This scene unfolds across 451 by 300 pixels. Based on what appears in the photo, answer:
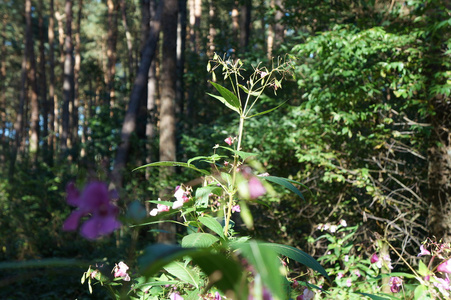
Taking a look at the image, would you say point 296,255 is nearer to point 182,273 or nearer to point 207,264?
point 182,273

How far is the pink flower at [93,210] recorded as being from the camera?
54 cm

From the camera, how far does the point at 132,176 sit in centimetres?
873

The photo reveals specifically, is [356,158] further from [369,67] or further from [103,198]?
[103,198]

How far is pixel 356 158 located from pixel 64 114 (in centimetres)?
1342

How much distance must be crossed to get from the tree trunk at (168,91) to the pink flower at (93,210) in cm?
655

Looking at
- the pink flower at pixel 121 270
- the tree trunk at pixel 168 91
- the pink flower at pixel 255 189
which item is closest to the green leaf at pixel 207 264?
the pink flower at pixel 255 189

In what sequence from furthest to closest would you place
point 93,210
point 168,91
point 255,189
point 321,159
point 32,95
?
point 32,95 < point 168,91 < point 321,159 < point 255,189 < point 93,210

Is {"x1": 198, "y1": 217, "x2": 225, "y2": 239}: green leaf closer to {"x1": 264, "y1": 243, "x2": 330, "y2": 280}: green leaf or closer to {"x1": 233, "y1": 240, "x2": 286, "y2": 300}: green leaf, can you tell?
{"x1": 264, "y1": 243, "x2": 330, "y2": 280}: green leaf

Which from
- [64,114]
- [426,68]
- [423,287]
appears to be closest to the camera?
[423,287]

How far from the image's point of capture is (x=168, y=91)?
7316 millimetres

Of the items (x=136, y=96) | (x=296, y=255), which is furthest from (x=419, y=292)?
(x=136, y=96)

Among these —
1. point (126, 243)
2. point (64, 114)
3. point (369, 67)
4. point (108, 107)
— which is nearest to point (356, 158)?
point (369, 67)

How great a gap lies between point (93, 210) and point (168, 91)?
6.91 metres

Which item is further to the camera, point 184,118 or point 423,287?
point 184,118
